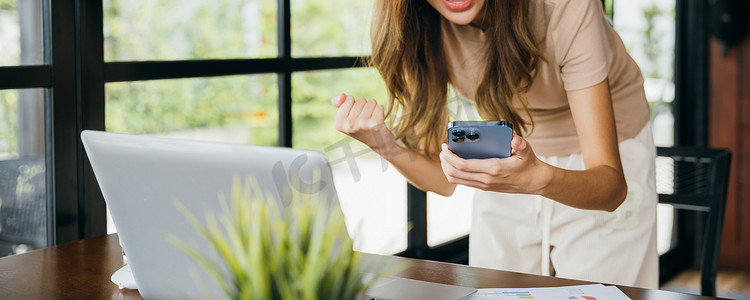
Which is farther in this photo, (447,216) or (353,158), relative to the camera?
(447,216)

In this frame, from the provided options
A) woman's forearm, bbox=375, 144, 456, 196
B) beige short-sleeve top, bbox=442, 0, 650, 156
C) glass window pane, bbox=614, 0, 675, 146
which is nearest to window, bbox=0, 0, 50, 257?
woman's forearm, bbox=375, 144, 456, 196

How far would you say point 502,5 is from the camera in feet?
5.10

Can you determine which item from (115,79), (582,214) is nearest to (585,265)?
(582,214)

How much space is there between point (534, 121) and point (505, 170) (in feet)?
1.85

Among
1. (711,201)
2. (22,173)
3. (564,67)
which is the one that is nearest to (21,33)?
(22,173)

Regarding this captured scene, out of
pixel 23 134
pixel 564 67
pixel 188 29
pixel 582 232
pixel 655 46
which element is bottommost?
pixel 582 232

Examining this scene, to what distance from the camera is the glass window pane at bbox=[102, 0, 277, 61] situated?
189cm

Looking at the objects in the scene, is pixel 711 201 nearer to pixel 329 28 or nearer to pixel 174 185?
pixel 329 28

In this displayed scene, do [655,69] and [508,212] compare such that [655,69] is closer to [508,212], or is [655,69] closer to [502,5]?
[508,212]

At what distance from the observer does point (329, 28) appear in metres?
2.63

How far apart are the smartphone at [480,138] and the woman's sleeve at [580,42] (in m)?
0.32

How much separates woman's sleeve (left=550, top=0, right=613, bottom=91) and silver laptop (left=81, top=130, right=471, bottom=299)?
1.94 ft

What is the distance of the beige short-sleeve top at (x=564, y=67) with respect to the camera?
1533mm

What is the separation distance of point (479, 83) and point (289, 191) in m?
0.90
